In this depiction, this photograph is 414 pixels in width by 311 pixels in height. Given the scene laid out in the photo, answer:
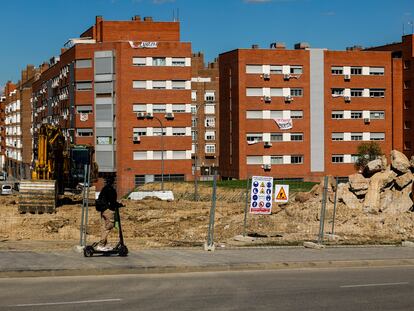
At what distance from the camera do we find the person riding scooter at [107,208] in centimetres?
1698

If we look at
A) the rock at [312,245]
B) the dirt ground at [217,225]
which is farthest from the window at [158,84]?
the rock at [312,245]

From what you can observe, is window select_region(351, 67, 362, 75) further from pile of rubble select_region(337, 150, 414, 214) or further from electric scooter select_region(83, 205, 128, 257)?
electric scooter select_region(83, 205, 128, 257)

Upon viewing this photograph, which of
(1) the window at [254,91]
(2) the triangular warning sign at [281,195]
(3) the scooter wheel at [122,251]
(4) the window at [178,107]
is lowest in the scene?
(3) the scooter wheel at [122,251]

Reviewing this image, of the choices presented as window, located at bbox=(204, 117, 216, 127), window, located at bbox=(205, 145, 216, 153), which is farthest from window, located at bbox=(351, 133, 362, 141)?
window, located at bbox=(205, 145, 216, 153)

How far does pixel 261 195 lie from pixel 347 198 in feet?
42.1

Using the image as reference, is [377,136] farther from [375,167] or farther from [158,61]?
[375,167]

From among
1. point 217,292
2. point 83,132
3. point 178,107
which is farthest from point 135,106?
point 217,292

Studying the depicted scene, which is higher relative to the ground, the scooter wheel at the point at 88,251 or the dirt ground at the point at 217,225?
the scooter wheel at the point at 88,251

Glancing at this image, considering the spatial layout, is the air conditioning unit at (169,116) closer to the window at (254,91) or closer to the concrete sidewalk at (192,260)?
the window at (254,91)

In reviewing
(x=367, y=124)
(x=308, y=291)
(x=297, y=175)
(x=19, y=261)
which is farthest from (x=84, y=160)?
(x=367, y=124)

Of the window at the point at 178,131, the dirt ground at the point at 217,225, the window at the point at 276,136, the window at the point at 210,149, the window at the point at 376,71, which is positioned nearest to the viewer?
the dirt ground at the point at 217,225

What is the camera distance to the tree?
85.3 meters

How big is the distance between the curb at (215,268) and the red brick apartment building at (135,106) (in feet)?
209

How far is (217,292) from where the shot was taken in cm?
1365
